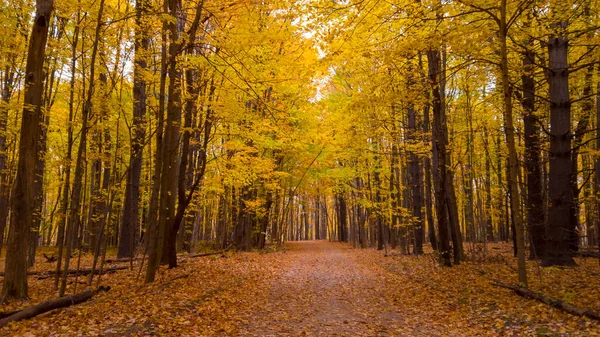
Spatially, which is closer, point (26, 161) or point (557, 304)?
point (557, 304)

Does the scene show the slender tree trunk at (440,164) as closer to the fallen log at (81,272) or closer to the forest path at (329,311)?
the forest path at (329,311)

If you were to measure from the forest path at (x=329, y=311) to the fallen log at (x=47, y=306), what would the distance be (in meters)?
3.60

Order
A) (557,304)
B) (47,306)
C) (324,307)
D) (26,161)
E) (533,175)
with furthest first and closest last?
1. (533,175)
2. (324,307)
3. (26,161)
4. (47,306)
5. (557,304)

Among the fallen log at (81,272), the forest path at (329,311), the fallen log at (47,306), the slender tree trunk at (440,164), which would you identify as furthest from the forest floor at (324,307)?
the slender tree trunk at (440,164)

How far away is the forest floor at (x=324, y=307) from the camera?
573 centimetres

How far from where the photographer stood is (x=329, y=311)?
744cm

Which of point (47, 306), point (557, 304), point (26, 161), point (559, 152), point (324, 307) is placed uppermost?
point (559, 152)

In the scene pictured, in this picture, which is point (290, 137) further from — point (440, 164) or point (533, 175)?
point (533, 175)

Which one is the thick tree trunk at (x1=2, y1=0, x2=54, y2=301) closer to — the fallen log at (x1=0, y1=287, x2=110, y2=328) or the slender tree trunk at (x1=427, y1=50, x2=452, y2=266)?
the fallen log at (x1=0, y1=287, x2=110, y2=328)

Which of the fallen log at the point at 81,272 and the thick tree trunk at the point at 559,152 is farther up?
the thick tree trunk at the point at 559,152

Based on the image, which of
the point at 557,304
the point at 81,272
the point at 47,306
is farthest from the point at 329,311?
the point at 81,272

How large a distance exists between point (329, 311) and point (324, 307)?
15.4 inches

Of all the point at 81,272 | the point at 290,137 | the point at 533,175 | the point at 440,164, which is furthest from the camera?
the point at 533,175

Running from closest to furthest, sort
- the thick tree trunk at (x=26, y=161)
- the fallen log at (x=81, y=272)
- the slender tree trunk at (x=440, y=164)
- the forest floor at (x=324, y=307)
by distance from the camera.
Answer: the forest floor at (x=324, y=307) < the thick tree trunk at (x=26, y=161) < the fallen log at (x=81, y=272) < the slender tree trunk at (x=440, y=164)
